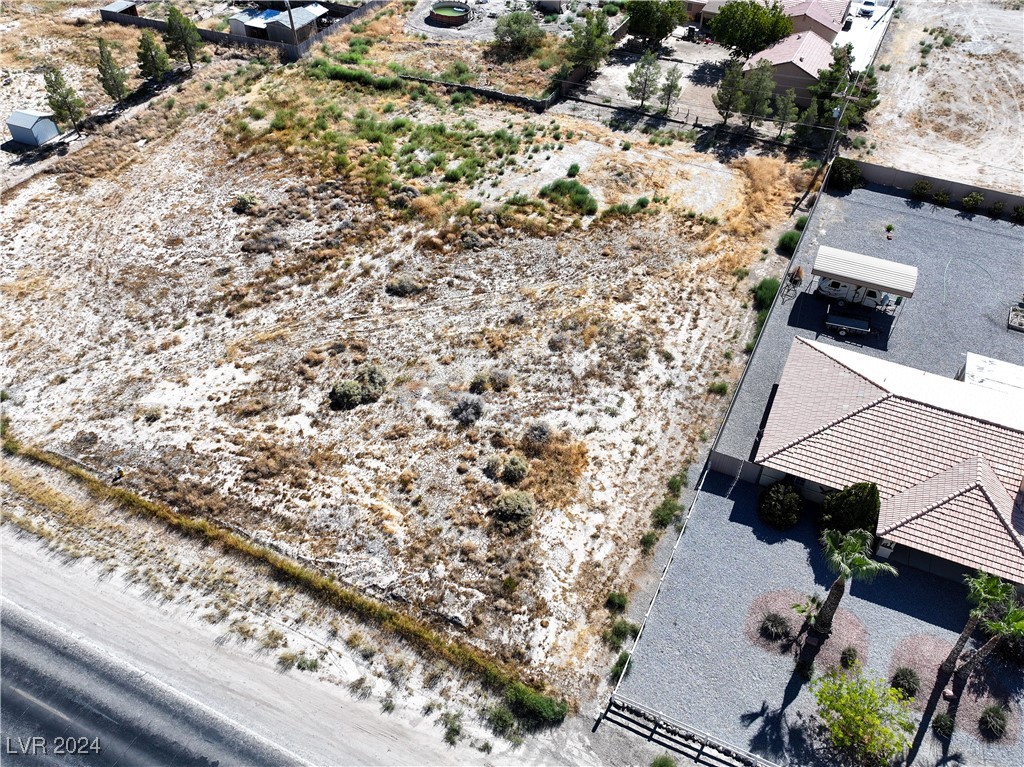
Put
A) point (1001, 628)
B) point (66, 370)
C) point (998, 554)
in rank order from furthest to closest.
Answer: point (66, 370)
point (998, 554)
point (1001, 628)

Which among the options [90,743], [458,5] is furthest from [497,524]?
[458,5]

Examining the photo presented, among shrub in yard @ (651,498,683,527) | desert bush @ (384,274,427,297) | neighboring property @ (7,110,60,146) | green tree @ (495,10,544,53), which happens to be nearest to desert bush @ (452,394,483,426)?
desert bush @ (384,274,427,297)

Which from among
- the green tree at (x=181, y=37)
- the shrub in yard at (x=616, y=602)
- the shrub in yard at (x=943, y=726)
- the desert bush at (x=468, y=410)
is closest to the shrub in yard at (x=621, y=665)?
the shrub in yard at (x=616, y=602)

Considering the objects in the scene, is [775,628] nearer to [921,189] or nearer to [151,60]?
[921,189]

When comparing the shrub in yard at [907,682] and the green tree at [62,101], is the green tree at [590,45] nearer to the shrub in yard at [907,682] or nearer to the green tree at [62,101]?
the green tree at [62,101]

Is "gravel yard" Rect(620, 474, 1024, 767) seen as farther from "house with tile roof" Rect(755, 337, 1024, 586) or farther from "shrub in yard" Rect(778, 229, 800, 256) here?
"shrub in yard" Rect(778, 229, 800, 256)

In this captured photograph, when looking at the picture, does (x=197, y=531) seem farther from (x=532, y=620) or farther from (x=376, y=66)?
(x=376, y=66)
